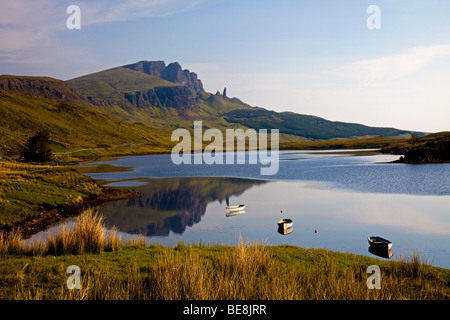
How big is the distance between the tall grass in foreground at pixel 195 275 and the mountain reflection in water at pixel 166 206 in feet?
40.9

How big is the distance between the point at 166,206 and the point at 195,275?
33.0 m

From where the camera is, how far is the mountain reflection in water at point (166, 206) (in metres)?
32.2

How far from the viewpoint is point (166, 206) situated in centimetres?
4256

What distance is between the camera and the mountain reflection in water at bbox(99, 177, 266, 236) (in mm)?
32156

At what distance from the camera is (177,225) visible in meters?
32.7

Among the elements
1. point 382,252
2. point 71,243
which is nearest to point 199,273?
point 71,243

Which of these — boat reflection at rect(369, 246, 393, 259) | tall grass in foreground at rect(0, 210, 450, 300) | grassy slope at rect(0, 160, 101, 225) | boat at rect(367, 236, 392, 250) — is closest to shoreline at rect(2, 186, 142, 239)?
grassy slope at rect(0, 160, 101, 225)

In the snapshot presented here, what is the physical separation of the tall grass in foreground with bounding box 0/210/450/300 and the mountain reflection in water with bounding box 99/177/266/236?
1245 cm

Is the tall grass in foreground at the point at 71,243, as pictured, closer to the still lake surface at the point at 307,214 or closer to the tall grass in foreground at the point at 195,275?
the tall grass in foreground at the point at 195,275

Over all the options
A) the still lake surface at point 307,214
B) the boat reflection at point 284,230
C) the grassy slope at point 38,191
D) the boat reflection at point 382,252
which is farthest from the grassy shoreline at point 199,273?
the grassy slope at point 38,191

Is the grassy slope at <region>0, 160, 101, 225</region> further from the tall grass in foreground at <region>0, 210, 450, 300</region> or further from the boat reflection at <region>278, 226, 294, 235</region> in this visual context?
the boat reflection at <region>278, 226, 294, 235</region>

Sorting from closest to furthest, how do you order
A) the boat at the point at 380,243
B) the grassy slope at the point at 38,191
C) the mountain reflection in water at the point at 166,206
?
the boat at the point at 380,243, the mountain reflection in water at the point at 166,206, the grassy slope at the point at 38,191

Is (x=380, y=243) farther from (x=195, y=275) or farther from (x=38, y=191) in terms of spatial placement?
(x=38, y=191)
